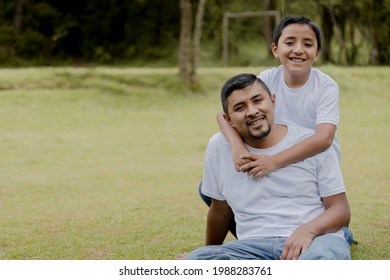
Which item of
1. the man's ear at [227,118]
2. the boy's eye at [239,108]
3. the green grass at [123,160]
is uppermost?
the boy's eye at [239,108]

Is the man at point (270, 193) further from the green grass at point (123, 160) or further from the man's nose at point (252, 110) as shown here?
the green grass at point (123, 160)

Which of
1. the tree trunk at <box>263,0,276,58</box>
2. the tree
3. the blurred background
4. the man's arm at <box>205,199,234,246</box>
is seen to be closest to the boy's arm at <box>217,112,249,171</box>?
the man's arm at <box>205,199,234,246</box>

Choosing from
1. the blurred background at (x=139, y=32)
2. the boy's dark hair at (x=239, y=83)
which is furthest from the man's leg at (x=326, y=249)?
the blurred background at (x=139, y=32)

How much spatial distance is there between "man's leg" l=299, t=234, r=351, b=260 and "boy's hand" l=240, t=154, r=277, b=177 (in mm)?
367

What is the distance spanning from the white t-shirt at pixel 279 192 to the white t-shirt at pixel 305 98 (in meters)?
0.42

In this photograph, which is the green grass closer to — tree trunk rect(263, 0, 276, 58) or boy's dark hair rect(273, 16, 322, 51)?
boy's dark hair rect(273, 16, 322, 51)

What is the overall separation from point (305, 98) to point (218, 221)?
78 centimetres

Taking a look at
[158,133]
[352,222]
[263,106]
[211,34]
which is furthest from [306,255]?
[211,34]

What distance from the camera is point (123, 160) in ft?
28.8

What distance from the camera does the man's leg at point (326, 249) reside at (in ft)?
10.5

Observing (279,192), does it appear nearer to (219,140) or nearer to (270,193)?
(270,193)

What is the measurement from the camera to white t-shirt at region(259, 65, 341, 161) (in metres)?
3.97

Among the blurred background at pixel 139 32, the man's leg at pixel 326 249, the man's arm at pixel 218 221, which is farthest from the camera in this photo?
the blurred background at pixel 139 32
